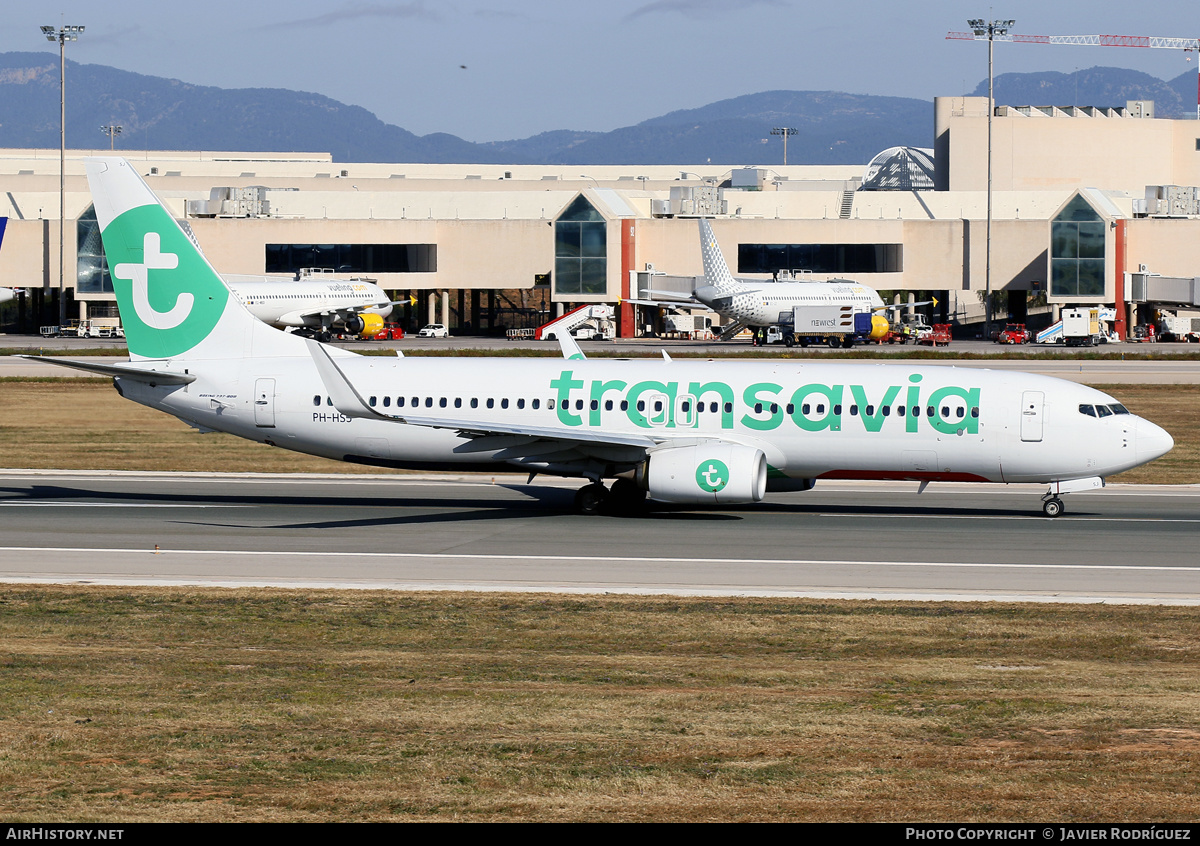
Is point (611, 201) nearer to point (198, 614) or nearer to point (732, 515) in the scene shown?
point (732, 515)

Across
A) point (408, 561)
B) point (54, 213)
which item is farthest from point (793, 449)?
point (54, 213)

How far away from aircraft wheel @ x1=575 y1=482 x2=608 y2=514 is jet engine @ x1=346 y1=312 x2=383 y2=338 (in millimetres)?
87460

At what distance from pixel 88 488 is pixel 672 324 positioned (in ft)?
311

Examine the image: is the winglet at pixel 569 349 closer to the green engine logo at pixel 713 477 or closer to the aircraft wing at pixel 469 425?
→ the aircraft wing at pixel 469 425

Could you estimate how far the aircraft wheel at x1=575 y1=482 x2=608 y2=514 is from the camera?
3631cm

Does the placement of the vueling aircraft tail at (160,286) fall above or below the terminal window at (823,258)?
below

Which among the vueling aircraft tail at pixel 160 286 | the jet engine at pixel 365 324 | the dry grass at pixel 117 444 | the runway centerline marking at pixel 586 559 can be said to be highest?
the jet engine at pixel 365 324

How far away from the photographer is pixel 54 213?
139m

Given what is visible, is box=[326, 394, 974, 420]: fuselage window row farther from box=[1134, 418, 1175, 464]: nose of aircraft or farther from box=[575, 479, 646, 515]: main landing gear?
box=[575, 479, 646, 515]: main landing gear

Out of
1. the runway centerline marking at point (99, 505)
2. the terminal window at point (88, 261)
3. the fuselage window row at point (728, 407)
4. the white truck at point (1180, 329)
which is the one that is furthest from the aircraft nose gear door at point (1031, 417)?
the terminal window at point (88, 261)

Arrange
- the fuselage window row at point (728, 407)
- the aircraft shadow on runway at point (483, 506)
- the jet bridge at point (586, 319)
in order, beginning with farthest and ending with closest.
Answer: the jet bridge at point (586, 319) < the aircraft shadow on runway at point (483, 506) < the fuselage window row at point (728, 407)

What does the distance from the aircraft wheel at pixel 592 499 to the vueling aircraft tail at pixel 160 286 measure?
861 cm

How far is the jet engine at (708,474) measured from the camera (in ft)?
109

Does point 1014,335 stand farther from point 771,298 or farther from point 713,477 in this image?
point 713,477
